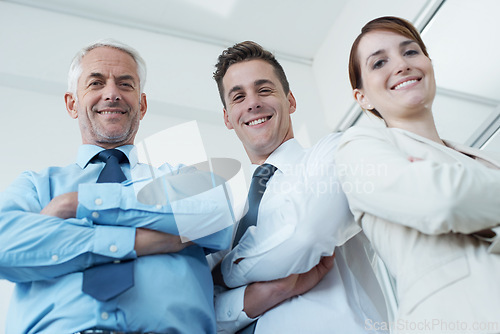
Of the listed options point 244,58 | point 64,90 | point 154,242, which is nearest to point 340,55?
point 64,90

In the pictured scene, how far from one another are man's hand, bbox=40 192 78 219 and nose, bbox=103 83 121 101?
0.52 metres

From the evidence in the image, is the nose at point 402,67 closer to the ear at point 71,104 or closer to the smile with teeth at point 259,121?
the smile with teeth at point 259,121

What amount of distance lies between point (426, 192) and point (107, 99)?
3.79ft

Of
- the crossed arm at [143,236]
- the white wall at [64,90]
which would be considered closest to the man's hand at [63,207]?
the crossed arm at [143,236]

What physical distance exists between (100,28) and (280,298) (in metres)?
3.33

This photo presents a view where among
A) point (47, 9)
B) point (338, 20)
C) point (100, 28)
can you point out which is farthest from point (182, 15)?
point (338, 20)

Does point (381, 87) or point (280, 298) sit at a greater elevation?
point (381, 87)

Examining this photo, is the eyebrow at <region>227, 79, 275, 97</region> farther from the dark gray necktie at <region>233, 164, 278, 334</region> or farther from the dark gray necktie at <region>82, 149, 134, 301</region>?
the dark gray necktie at <region>82, 149, 134, 301</region>

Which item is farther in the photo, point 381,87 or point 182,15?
point 182,15

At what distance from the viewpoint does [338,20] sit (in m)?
4.40

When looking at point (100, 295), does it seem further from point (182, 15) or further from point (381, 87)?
point (182, 15)

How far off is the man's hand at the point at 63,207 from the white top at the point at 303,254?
0.46 m

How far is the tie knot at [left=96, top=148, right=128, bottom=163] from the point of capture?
1633 millimetres

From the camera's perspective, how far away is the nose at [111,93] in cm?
174
